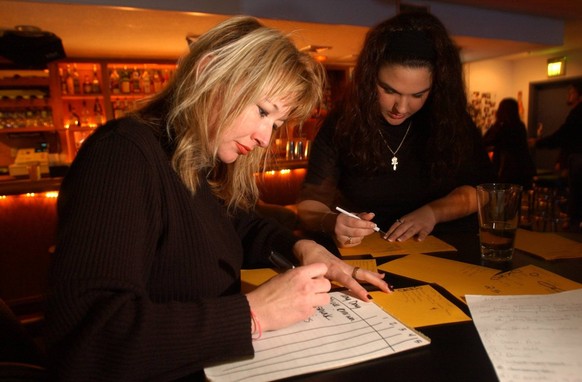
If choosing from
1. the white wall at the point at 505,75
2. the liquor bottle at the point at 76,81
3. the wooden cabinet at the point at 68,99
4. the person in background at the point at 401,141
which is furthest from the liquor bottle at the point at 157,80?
the white wall at the point at 505,75

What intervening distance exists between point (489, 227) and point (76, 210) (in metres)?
0.96

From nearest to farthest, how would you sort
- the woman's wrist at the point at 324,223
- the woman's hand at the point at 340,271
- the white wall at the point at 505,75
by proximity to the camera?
1. the woman's hand at the point at 340,271
2. the woman's wrist at the point at 324,223
3. the white wall at the point at 505,75

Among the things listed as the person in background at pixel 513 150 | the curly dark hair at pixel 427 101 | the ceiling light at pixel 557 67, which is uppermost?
the ceiling light at pixel 557 67

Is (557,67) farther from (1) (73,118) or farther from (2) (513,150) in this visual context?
(1) (73,118)

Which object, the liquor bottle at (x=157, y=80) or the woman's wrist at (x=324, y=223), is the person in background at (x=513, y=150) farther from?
the liquor bottle at (x=157, y=80)

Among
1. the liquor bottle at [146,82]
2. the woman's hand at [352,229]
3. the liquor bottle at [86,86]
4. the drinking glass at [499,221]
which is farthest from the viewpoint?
the liquor bottle at [146,82]

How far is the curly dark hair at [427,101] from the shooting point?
57.1 inches

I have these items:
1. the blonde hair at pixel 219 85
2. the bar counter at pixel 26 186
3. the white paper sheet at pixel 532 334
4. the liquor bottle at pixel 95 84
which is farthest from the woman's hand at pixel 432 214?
the liquor bottle at pixel 95 84

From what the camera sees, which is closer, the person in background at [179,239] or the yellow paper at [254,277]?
the person in background at [179,239]

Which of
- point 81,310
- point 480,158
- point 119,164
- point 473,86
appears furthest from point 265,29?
point 473,86

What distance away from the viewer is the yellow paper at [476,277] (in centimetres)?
85

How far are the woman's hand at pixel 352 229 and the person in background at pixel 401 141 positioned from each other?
0.18m

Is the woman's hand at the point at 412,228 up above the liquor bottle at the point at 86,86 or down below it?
below

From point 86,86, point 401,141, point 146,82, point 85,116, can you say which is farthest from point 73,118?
point 401,141
